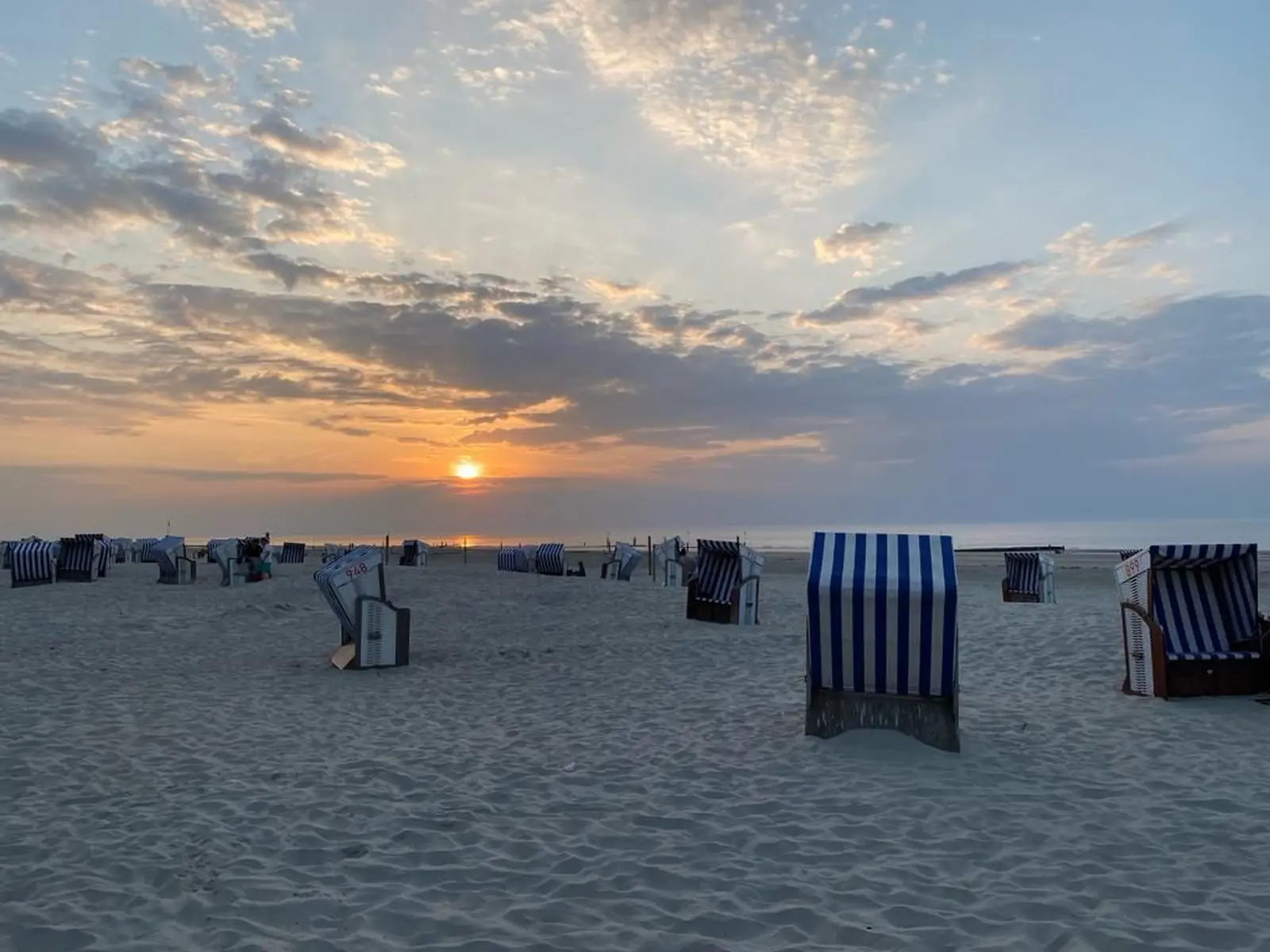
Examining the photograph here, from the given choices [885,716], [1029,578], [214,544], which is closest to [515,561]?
[214,544]

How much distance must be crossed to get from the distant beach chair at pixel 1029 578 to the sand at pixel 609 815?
9061 millimetres

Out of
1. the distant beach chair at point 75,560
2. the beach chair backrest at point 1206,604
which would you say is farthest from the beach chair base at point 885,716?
the distant beach chair at point 75,560

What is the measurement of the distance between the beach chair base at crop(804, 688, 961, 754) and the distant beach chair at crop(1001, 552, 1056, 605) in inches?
537

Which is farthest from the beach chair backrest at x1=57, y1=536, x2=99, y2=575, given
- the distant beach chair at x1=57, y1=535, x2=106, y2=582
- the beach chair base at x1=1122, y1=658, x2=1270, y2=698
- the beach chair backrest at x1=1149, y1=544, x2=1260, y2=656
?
the beach chair base at x1=1122, y1=658, x2=1270, y2=698

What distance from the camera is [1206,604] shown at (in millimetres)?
8891

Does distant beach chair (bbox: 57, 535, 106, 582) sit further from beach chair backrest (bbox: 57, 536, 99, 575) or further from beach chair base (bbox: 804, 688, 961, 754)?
beach chair base (bbox: 804, 688, 961, 754)

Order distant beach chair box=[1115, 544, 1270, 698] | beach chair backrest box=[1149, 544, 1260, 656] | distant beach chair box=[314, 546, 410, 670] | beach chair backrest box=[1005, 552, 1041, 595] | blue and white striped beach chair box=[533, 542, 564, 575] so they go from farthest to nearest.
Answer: blue and white striped beach chair box=[533, 542, 564, 575] < beach chair backrest box=[1005, 552, 1041, 595] < distant beach chair box=[314, 546, 410, 670] < beach chair backrest box=[1149, 544, 1260, 656] < distant beach chair box=[1115, 544, 1270, 698]

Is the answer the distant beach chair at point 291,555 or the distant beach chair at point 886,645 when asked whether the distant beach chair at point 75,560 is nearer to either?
the distant beach chair at point 291,555

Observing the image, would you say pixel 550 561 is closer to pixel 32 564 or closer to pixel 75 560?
pixel 75 560

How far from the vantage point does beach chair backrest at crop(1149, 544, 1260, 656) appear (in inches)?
343

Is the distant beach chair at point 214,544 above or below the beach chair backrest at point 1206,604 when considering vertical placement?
above

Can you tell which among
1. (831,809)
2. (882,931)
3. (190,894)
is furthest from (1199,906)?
(190,894)

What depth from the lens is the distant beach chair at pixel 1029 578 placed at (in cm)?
1925

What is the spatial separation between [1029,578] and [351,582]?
15.0 metres
